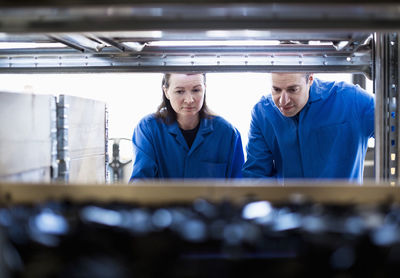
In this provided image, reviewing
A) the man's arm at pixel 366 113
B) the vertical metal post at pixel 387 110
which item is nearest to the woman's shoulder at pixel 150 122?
the man's arm at pixel 366 113

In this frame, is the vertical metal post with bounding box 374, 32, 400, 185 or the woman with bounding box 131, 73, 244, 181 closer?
the vertical metal post with bounding box 374, 32, 400, 185

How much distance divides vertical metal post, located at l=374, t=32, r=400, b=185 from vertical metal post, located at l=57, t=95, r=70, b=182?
1056 millimetres

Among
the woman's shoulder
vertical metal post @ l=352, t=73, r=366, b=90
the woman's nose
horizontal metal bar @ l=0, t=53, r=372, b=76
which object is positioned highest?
vertical metal post @ l=352, t=73, r=366, b=90

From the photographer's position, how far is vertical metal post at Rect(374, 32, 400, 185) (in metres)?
1.16

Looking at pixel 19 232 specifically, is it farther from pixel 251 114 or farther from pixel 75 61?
pixel 251 114

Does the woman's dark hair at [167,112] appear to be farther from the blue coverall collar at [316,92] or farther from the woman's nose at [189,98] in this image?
the blue coverall collar at [316,92]

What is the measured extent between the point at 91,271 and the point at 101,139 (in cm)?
134

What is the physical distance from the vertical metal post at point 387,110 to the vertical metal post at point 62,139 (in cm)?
106

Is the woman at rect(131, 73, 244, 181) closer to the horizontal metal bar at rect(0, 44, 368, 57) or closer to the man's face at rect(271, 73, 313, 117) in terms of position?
the man's face at rect(271, 73, 313, 117)

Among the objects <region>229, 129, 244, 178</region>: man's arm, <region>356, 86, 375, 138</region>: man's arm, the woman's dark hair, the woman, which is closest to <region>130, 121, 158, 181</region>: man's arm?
the woman

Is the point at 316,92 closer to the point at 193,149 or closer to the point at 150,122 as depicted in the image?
the point at 193,149

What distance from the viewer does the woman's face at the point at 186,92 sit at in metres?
1.82

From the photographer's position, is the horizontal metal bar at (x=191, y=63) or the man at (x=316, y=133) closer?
the horizontal metal bar at (x=191, y=63)

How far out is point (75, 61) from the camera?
1.37 metres
